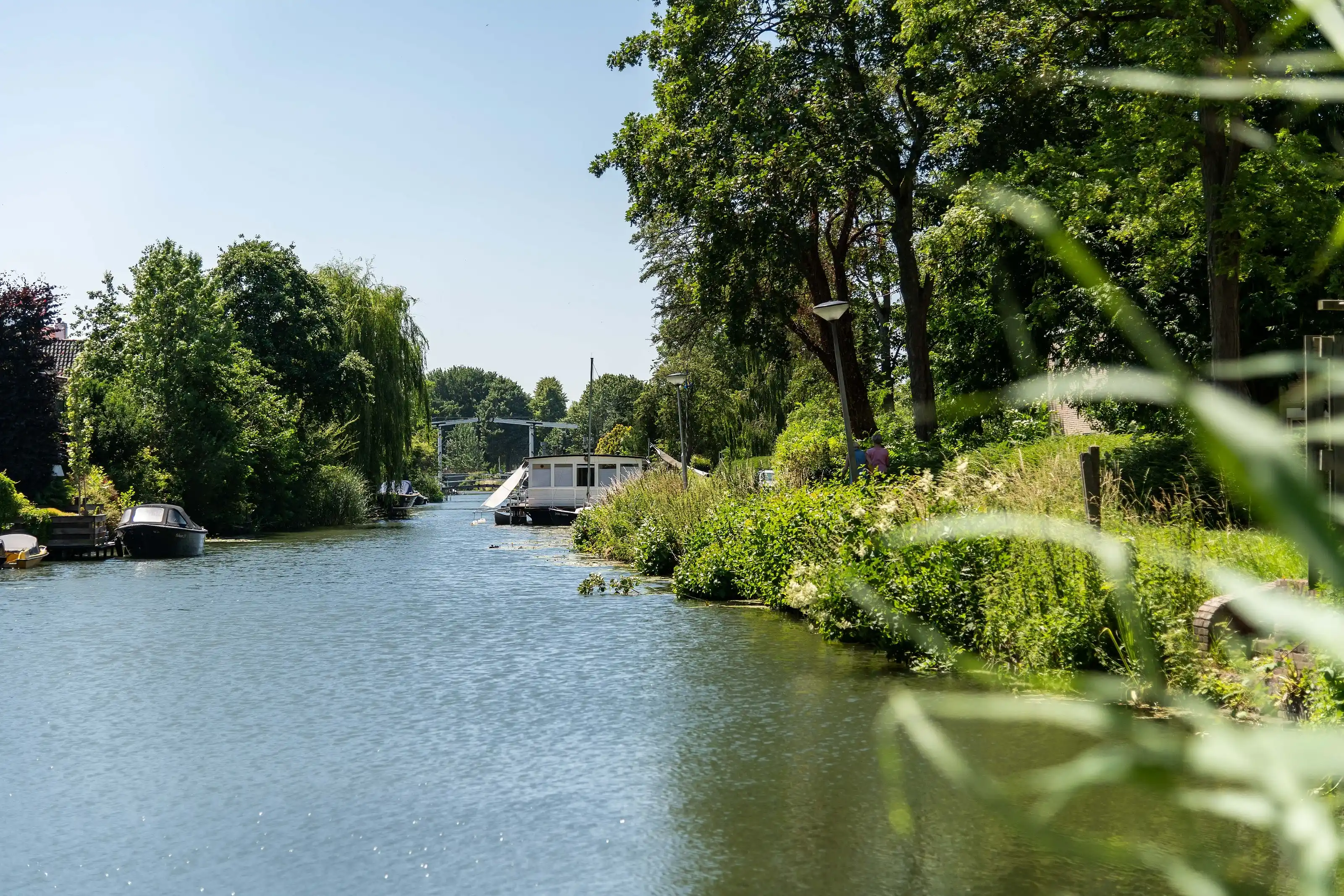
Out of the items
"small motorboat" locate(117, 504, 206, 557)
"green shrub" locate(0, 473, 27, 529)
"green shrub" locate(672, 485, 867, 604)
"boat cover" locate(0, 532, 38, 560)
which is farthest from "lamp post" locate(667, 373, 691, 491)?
"green shrub" locate(0, 473, 27, 529)

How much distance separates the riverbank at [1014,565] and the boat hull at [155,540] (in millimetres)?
A: 16314

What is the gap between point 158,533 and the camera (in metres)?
28.5

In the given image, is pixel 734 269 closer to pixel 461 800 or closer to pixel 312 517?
pixel 461 800

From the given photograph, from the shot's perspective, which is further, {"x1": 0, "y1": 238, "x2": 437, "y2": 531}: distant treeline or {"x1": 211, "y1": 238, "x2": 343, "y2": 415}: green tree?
{"x1": 211, "y1": 238, "x2": 343, "y2": 415}: green tree

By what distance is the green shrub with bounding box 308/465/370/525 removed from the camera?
45156 millimetres

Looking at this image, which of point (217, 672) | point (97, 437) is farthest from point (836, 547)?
point (97, 437)

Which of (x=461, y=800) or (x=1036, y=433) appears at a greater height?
(x=1036, y=433)

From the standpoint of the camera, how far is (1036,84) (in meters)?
19.1

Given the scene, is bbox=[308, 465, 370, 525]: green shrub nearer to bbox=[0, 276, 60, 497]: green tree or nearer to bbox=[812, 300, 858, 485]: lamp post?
bbox=[0, 276, 60, 497]: green tree

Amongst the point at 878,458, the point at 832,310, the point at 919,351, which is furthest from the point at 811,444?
the point at 832,310

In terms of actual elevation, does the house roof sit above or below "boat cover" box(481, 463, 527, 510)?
above

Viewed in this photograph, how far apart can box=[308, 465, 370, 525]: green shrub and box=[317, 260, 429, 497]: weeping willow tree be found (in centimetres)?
126

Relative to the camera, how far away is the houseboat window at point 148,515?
1143 inches

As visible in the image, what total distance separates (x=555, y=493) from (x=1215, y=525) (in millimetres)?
38343
